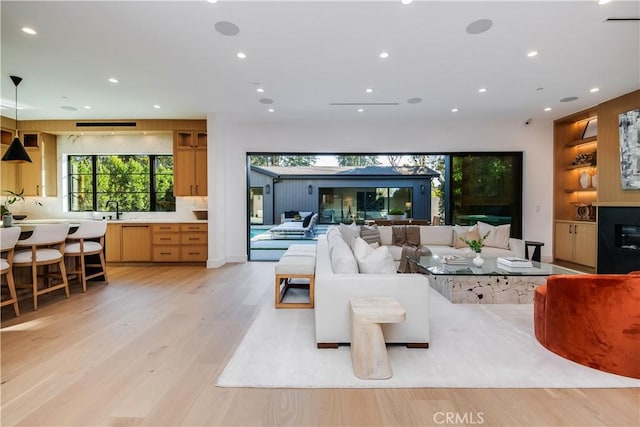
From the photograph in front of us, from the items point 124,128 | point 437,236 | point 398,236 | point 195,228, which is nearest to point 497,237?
point 437,236

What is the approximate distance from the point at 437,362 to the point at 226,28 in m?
3.74

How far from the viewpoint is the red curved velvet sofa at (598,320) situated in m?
2.15

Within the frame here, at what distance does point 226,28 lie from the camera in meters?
3.20

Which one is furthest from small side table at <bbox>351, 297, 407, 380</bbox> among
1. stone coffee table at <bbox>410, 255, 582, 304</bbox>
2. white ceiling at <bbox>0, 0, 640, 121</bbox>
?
white ceiling at <bbox>0, 0, 640, 121</bbox>

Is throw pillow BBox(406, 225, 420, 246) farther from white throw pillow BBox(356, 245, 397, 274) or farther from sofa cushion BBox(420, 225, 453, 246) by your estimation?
white throw pillow BBox(356, 245, 397, 274)

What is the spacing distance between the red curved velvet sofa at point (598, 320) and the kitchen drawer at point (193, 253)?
582cm

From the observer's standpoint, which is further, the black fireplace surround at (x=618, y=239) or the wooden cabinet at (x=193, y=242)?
the wooden cabinet at (x=193, y=242)

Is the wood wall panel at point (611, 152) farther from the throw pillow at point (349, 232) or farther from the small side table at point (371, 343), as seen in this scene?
the small side table at point (371, 343)

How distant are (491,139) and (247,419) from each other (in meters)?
7.10

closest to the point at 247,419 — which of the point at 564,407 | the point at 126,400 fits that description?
the point at 126,400

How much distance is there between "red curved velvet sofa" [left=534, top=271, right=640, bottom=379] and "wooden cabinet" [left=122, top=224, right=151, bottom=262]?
22.0ft

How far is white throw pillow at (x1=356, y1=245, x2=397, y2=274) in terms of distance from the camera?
9.05 feet

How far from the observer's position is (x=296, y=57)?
12.6 feet

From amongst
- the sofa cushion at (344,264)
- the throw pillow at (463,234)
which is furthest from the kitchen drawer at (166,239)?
the throw pillow at (463,234)
